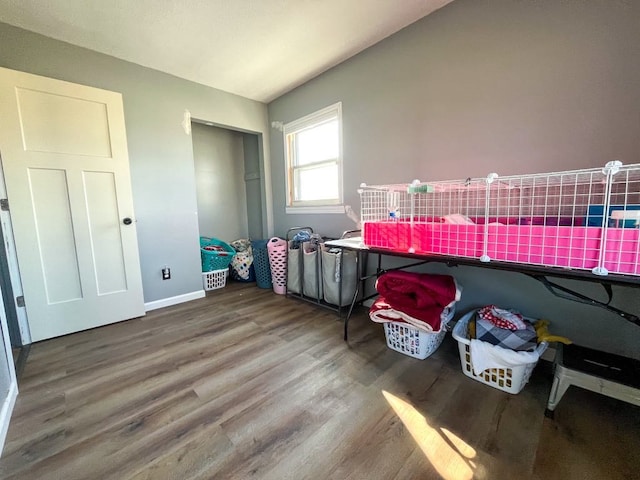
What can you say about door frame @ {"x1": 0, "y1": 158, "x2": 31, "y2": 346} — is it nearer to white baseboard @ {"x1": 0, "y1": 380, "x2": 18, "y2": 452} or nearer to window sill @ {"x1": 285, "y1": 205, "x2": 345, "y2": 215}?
white baseboard @ {"x1": 0, "y1": 380, "x2": 18, "y2": 452}

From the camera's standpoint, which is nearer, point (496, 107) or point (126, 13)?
point (496, 107)

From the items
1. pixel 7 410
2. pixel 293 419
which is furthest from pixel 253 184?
pixel 293 419

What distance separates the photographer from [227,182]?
3.83 m

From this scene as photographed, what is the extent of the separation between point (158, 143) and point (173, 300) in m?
1.58

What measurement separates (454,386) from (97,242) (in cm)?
279

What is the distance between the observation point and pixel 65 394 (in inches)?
54.6

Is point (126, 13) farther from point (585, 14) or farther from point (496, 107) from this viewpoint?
point (585, 14)

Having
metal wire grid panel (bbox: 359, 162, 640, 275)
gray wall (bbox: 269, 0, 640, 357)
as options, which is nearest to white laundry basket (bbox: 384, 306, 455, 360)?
gray wall (bbox: 269, 0, 640, 357)

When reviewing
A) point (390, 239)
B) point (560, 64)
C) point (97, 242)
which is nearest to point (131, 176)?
point (97, 242)

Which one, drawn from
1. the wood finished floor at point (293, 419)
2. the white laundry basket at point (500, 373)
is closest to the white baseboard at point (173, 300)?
the wood finished floor at point (293, 419)

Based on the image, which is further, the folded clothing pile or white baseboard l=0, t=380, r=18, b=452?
the folded clothing pile

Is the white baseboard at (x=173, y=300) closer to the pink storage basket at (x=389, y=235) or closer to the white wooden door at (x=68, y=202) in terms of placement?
the white wooden door at (x=68, y=202)

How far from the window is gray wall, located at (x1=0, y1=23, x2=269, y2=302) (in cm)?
81

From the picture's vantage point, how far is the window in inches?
104
